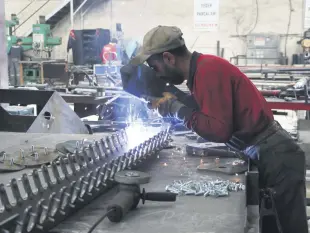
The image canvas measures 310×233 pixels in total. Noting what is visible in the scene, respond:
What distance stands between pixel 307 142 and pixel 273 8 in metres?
6.78

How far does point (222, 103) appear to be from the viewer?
147cm

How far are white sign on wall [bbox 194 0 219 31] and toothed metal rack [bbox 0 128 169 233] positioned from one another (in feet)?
26.7

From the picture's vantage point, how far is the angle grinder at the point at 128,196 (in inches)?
41.4

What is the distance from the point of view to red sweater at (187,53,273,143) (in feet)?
4.79

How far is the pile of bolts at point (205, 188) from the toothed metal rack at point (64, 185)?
A: 18cm

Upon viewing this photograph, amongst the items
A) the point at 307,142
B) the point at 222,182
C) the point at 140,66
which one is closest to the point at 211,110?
the point at 222,182

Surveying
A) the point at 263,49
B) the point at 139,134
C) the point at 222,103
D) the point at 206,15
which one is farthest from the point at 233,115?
the point at 206,15

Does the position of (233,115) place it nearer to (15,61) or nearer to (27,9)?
(15,61)

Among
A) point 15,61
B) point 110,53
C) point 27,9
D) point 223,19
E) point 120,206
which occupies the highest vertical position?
point 27,9

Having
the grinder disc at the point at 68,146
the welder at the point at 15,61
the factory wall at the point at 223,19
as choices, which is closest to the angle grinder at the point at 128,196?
the grinder disc at the point at 68,146

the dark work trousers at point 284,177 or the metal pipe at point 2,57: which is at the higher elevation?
the metal pipe at point 2,57

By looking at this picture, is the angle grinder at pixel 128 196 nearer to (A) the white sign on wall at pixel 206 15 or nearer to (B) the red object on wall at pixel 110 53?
(B) the red object on wall at pixel 110 53

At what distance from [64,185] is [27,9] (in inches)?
413

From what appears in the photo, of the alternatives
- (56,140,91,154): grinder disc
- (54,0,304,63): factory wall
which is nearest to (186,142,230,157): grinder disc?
(56,140,91,154): grinder disc
